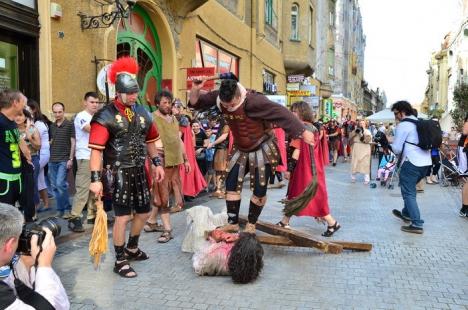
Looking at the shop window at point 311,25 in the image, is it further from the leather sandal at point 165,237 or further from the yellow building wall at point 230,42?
the leather sandal at point 165,237

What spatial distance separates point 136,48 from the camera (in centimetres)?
1162

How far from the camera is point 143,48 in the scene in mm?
11961

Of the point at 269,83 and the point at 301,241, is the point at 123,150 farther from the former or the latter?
the point at 269,83

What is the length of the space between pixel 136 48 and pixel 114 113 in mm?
7693

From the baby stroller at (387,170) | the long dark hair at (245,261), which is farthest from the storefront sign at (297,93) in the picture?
the long dark hair at (245,261)

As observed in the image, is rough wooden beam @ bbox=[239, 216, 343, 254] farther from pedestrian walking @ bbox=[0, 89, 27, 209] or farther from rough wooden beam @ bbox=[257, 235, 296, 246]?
pedestrian walking @ bbox=[0, 89, 27, 209]

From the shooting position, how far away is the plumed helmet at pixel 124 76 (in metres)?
4.39

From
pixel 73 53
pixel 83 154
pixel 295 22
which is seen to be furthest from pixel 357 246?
pixel 295 22

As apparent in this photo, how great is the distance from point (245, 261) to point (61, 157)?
3.80 meters

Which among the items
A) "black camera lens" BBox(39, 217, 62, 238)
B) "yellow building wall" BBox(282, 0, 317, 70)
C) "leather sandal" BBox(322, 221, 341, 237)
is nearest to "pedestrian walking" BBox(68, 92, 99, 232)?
"leather sandal" BBox(322, 221, 341, 237)

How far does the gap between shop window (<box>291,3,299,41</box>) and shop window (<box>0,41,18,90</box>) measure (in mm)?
19738

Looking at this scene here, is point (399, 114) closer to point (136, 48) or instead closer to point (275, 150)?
point (275, 150)

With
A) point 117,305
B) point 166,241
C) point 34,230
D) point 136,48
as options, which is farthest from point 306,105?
point 136,48

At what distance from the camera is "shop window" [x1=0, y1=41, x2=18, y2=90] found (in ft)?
26.0
